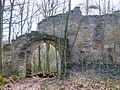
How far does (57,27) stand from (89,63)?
9.41 ft

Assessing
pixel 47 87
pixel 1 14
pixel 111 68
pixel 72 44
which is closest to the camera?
pixel 47 87

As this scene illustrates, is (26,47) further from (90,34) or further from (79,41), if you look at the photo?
(90,34)

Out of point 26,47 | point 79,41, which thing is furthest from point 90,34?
point 26,47

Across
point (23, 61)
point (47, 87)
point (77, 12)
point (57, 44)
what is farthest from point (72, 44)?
point (47, 87)

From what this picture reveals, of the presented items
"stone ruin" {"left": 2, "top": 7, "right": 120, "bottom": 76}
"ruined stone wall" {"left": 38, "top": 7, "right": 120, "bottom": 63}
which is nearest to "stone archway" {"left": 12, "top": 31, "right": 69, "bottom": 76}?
"stone ruin" {"left": 2, "top": 7, "right": 120, "bottom": 76}

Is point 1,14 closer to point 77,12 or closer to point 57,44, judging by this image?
point 57,44

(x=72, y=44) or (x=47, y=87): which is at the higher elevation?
(x=72, y=44)

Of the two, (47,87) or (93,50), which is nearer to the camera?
(47,87)

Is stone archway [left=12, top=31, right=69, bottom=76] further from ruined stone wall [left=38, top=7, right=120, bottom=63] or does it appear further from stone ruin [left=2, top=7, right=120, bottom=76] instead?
ruined stone wall [left=38, top=7, right=120, bottom=63]

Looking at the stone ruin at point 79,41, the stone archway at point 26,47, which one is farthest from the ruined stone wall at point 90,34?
the stone archway at point 26,47

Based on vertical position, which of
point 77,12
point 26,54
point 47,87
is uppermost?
point 77,12

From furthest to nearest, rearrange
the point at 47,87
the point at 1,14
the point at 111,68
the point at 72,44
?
the point at 72,44 < the point at 111,68 < the point at 1,14 < the point at 47,87

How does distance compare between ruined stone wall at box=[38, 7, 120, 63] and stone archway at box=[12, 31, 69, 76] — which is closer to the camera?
stone archway at box=[12, 31, 69, 76]

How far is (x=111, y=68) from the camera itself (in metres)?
14.2
